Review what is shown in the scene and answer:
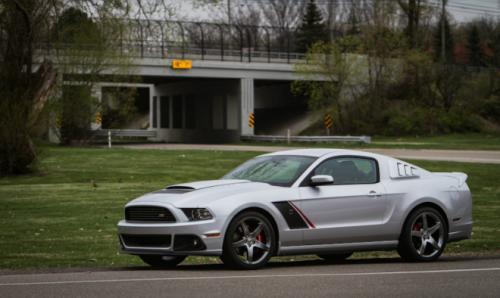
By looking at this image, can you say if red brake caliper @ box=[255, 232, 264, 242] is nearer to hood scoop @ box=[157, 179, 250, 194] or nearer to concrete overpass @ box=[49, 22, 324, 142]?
hood scoop @ box=[157, 179, 250, 194]

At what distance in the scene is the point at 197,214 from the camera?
1140 cm

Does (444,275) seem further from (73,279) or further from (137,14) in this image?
(137,14)

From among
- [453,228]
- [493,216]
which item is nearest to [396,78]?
[493,216]

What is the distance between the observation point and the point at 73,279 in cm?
1069

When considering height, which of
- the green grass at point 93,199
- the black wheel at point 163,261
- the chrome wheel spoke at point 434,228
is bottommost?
the green grass at point 93,199

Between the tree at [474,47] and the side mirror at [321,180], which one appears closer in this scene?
the side mirror at [321,180]

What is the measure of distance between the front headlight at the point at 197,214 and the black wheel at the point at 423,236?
282cm

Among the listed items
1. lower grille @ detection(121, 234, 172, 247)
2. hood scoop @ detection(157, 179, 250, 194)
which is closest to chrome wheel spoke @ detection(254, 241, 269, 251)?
hood scoop @ detection(157, 179, 250, 194)

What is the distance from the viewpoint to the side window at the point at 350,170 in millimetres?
12609

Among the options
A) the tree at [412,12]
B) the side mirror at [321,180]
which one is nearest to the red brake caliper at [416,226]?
the side mirror at [321,180]

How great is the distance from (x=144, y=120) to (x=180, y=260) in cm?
9130

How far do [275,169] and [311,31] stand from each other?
275ft

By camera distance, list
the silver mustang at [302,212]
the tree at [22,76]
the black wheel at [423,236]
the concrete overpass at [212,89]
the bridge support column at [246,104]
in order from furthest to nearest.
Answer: the bridge support column at [246,104]
the concrete overpass at [212,89]
the tree at [22,76]
the black wheel at [423,236]
the silver mustang at [302,212]

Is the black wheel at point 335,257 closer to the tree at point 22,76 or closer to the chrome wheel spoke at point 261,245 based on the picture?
the chrome wheel spoke at point 261,245
